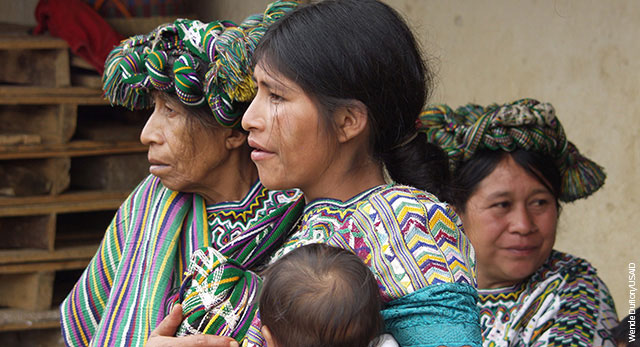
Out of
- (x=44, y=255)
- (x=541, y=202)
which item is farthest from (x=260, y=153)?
(x=44, y=255)

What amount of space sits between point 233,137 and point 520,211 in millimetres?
1211

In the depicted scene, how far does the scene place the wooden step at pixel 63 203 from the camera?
155 inches

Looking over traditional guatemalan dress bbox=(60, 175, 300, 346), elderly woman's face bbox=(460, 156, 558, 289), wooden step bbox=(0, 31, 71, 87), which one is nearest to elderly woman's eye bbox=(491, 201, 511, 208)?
elderly woman's face bbox=(460, 156, 558, 289)

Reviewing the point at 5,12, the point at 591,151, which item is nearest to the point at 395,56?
the point at 591,151

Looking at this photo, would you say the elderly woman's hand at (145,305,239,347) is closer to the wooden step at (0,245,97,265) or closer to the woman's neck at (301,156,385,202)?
the woman's neck at (301,156,385,202)

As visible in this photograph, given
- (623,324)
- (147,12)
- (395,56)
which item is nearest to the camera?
(395,56)

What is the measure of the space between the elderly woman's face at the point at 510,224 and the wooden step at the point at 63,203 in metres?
1.91

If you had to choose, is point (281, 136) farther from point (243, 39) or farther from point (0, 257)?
point (0, 257)

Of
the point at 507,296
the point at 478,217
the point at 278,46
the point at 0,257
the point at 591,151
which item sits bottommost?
the point at 0,257

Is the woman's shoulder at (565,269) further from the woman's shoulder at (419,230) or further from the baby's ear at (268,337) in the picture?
the baby's ear at (268,337)

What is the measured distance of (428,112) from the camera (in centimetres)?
333

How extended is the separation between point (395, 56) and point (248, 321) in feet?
2.48

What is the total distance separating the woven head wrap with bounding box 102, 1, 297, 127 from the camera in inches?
84.8

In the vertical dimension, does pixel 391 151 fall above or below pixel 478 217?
above
